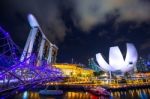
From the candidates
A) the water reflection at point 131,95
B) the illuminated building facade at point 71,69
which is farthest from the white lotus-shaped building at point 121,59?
the water reflection at point 131,95

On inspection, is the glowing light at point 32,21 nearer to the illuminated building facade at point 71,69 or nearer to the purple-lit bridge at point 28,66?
the purple-lit bridge at point 28,66

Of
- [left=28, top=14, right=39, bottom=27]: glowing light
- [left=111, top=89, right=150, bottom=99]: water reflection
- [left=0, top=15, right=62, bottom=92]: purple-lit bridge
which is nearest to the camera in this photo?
[left=0, top=15, right=62, bottom=92]: purple-lit bridge

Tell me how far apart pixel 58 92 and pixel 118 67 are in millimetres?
25939

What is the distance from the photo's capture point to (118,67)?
2106 inches

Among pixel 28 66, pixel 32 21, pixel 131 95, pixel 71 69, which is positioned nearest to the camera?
pixel 28 66

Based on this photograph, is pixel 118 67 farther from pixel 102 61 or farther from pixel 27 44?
pixel 27 44

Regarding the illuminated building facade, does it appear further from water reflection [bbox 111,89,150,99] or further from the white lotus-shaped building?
water reflection [bbox 111,89,150,99]

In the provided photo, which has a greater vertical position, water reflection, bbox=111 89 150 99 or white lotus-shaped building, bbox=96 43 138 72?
white lotus-shaped building, bbox=96 43 138 72

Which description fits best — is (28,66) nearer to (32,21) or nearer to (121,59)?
(32,21)

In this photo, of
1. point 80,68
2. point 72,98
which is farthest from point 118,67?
point 72,98

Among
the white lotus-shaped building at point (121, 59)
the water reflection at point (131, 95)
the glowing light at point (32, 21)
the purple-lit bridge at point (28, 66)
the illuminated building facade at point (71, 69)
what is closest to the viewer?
the purple-lit bridge at point (28, 66)

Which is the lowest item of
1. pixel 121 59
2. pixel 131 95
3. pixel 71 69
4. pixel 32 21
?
pixel 131 95

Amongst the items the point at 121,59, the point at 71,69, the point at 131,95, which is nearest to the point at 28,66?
the point at 131,95

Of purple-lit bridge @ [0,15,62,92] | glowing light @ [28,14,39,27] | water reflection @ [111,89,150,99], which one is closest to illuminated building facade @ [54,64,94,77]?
purple-lit bridge @ [0,15,62,92]
